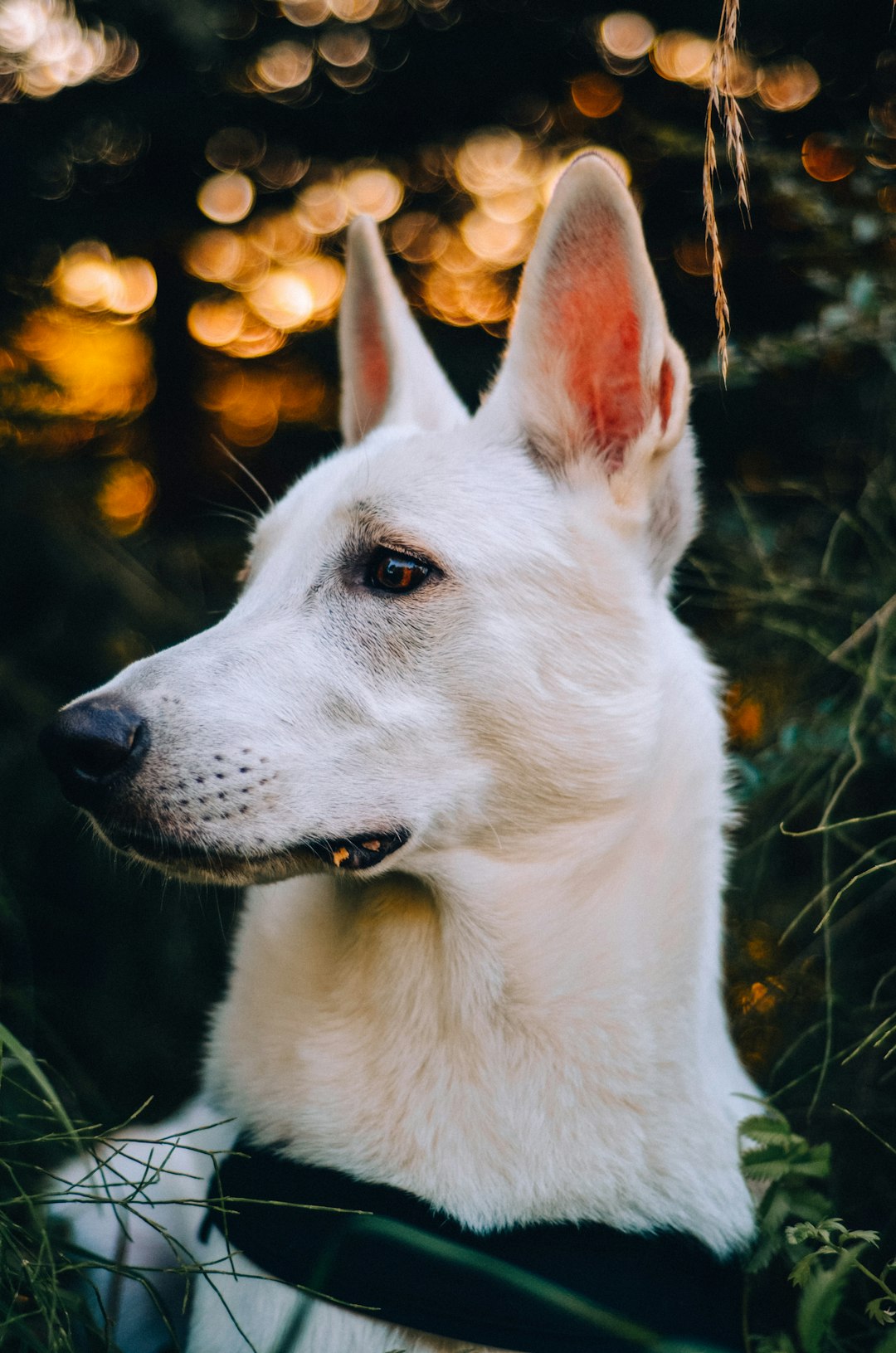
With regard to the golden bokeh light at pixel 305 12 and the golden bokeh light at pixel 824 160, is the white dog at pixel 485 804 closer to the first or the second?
the golden bokeh light at pixel 824 160

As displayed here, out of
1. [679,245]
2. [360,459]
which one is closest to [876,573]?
[360,459]

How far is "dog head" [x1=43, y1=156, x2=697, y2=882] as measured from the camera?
166 centimetres

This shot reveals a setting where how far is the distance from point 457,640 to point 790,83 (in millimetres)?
2890

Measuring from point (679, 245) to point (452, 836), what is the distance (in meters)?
3.22

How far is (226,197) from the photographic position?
15.2 feet

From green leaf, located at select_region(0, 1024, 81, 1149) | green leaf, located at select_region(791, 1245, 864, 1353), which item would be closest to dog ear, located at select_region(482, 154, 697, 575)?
green leaf, located at select_region(791, 1245, 864, 1353)

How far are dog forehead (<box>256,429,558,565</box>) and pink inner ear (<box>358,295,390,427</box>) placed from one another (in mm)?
571

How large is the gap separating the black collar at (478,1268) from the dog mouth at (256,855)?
498mm

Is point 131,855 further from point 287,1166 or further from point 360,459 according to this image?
point 360,459

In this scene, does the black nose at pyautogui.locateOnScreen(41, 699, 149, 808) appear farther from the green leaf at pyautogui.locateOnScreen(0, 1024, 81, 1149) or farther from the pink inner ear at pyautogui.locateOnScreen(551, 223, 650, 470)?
the pink inner ear at pyautogui.locateOnScreen(551, 223, 650, 470)

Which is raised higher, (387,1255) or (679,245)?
(679,245)

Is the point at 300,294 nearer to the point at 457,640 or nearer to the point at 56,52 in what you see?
the point at 56,52

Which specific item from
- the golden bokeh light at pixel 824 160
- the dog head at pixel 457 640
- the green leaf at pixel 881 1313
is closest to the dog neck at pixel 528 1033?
the dog head at pixel 457 640

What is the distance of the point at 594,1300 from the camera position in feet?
5.49
